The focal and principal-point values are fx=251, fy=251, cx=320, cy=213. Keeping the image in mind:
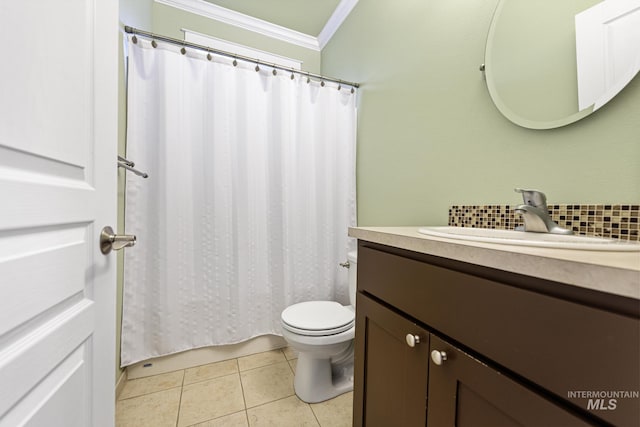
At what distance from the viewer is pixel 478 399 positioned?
1.53 ft

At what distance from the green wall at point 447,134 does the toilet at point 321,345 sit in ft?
1.87

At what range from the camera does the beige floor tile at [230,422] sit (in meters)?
1.13

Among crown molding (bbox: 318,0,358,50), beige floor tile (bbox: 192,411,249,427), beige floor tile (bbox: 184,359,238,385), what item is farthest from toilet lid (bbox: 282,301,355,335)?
crown molding (bbox: 318,0,358,50)

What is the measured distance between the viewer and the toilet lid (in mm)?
1218

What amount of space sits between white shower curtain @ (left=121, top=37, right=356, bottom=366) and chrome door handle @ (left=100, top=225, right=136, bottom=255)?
0.88 m

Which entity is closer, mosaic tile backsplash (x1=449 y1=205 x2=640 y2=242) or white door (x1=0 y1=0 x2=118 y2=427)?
white door (x1=0 y1=0 x2=118 y2=427)

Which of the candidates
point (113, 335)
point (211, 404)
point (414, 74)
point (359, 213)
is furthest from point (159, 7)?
point (211, 404)

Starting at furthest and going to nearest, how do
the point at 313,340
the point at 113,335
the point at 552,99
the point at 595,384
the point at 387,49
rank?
1. the point at 387,49
2. the point at 313,340
3. the point at 552,99
4. the point at 113,335
5. the point at 595,384

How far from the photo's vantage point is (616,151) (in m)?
0.65

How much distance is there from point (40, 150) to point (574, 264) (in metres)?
0.82

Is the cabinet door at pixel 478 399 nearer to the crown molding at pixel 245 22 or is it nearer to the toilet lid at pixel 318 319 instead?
the toilet lid at pixel 318 319

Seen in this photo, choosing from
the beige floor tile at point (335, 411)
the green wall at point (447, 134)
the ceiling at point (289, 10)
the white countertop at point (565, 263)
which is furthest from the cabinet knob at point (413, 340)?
the ceiling at point (289, 10)

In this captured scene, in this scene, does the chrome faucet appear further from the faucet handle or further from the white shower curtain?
the white shower curtain

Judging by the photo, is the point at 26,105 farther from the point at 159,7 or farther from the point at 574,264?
the point at 159,7
